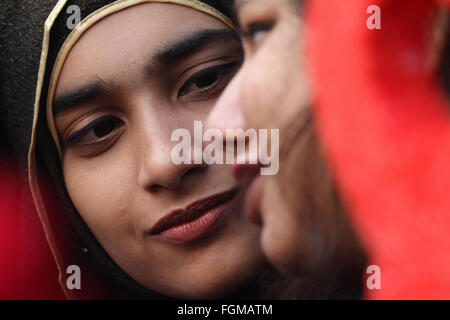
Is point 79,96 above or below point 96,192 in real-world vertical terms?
above

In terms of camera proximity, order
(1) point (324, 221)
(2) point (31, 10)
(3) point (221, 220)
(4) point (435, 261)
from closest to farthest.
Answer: (4) point (435, 261)
(1) point (324, 221)
(3) point (221, 220)
(2) point (31, 10)

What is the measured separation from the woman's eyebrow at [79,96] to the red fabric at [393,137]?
1.22 feet

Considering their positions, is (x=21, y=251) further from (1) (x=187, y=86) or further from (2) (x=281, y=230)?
(2) (x=281, y=230)

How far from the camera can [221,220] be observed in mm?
771

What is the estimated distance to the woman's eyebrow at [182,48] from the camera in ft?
2.53

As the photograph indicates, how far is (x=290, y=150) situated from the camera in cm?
55

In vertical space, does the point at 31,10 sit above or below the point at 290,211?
above

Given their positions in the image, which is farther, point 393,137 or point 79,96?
point 79,96

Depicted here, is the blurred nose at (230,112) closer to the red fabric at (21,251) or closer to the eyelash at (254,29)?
the eyelash at (254,29)

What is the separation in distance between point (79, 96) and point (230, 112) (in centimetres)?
25

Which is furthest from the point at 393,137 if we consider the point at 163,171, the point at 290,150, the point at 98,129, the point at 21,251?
the point at 21,251

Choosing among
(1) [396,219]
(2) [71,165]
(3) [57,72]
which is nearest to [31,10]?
(3) [57,72]
